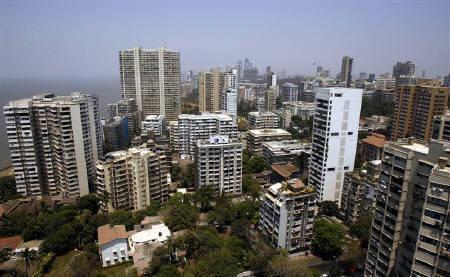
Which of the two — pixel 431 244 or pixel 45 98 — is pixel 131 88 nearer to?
pixel 45 98

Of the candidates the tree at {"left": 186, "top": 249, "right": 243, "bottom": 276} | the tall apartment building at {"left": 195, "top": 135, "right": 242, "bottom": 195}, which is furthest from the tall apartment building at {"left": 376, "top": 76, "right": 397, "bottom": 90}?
the tree at {"left": 186, "top": 249, "right": 243, "bottom": 276}

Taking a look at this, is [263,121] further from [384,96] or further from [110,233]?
[384,96]

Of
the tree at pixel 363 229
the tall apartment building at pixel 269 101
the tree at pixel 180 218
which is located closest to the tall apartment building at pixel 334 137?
the tree at pixel 363 229

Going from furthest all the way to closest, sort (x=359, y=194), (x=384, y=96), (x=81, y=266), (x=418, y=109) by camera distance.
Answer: (x=384, y=96), (x=418, y=109), (x=359, y=194), (x=81, y=266)

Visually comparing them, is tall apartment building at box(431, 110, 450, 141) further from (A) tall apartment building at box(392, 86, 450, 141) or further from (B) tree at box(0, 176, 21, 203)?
(B) tree at box(0, 176, 21, 203)

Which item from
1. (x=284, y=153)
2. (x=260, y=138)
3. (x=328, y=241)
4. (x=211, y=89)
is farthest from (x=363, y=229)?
(x=211, y=89)

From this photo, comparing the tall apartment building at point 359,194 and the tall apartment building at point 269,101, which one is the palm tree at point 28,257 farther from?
the tall apartment building at point 269,101
